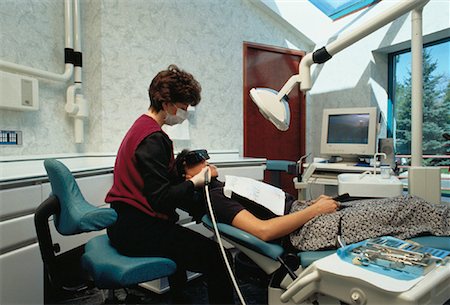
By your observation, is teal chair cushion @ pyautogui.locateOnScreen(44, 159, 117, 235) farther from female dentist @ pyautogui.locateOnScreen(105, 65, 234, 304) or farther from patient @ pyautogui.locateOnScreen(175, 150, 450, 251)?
patient @ pyautogui.locateOnScreen(175, 150, 450, 251)

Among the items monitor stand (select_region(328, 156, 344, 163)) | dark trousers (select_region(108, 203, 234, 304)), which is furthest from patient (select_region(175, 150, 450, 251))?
monitor stand (select_region(328, 156, 344, 163))

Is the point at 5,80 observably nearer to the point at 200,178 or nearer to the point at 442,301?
the point at 200,178

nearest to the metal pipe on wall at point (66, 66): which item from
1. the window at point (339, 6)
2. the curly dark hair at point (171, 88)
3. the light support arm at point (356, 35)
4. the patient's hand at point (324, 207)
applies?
the curly dark hair at point (171, 88)

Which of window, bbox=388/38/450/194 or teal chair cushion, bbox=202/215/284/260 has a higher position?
window, bbox=388/38/450/194

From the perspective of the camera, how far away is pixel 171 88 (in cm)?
122

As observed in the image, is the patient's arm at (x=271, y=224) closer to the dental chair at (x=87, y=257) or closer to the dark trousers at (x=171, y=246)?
the dark trousers at (x=171, y=246)

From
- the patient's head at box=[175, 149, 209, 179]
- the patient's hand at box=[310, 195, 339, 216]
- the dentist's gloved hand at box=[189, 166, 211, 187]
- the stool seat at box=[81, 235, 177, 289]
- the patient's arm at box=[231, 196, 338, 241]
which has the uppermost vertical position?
the patient's head at box=[175, 149, 209, 179]

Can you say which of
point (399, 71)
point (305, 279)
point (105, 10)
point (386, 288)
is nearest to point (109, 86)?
point (105, 10)

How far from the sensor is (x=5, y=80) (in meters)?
1.74

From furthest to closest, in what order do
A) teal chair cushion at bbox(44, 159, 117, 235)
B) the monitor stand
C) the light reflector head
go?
the monitor stand < the light reflector head < teal chair cushion at bbox(44, 159, 117, 235)

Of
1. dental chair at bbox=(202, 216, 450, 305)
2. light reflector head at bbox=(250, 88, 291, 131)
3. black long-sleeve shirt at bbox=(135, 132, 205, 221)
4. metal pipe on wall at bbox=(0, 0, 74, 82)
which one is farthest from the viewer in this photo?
metal pipe on wall at bbox=(0, 0, 74, 82)

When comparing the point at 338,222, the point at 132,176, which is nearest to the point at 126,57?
the point at 132,176

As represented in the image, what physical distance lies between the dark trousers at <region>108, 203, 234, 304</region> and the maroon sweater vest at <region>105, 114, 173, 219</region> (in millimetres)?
25

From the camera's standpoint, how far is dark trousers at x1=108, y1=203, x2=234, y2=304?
1.07 m
